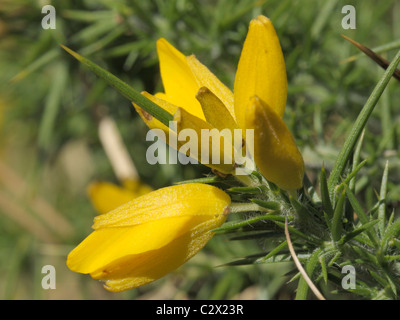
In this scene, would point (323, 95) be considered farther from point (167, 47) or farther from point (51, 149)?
point (51, 149)

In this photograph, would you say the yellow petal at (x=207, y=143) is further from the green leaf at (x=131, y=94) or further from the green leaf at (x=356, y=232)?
the green leaf at (x=356, y=232)

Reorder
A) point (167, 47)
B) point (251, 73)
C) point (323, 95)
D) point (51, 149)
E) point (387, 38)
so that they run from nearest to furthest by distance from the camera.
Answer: point (251, 73) → point (167, 47) → point (323, 95) → point (387, 38) → point (51, 149)

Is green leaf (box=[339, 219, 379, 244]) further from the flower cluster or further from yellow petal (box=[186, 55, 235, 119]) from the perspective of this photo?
yellow petal (box=[186, 55, 235, 119])

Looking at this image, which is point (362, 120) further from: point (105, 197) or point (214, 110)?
point (105, 197)

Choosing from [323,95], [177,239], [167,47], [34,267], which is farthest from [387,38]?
[34,267]

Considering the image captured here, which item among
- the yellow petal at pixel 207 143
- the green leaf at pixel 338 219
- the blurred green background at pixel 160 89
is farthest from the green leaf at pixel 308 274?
the blurred green background at pixel 160 89

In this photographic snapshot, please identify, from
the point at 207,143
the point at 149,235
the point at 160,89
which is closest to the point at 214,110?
the point at 207,143
